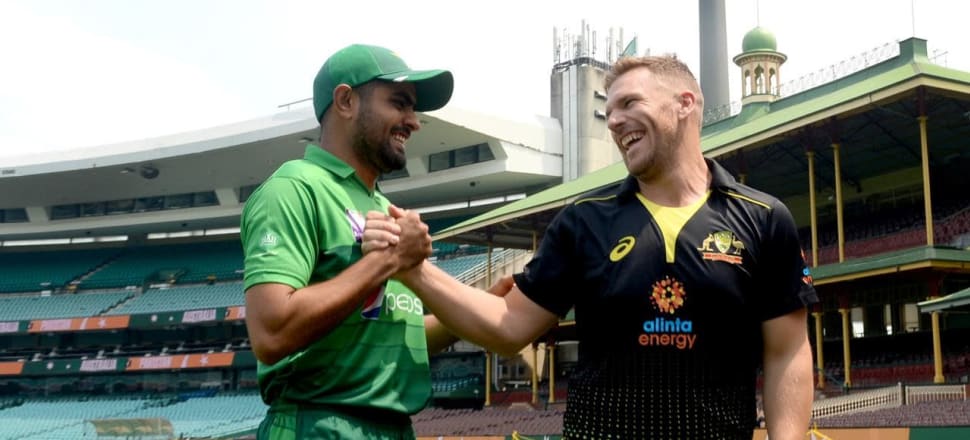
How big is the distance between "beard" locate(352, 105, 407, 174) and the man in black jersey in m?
0.30

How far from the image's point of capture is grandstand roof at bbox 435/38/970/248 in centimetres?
1916

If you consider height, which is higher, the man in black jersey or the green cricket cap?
the green cricket cap

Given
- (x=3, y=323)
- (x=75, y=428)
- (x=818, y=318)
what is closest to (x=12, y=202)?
(x=3, y=323)

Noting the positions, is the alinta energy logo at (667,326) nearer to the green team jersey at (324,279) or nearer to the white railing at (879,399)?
the green team jersey at (324,279)

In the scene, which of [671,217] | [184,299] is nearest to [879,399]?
[671,217]

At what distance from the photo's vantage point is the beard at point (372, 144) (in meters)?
3.36

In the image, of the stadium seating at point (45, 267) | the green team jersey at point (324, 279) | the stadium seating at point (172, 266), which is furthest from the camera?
the stadium seating at point (45, 267)

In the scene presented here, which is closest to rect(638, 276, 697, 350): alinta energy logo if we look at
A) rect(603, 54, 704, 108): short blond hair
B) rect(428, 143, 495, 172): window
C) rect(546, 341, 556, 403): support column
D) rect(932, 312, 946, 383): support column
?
rect(603, 54, 704, 108): short blond hair

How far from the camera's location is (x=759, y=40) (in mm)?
32500

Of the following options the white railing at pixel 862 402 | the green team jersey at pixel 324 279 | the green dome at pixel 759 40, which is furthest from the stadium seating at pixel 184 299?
the green team jersey at pixel 324 279

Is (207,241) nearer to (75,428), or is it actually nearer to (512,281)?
(75,428)

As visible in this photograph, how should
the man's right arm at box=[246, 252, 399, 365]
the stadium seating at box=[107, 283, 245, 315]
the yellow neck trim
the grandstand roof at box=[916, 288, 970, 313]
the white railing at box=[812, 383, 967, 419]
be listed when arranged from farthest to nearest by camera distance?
the stadium seating at box=[107, 283, 245, 315]
the white railing at box=[812, 383, 967, 419]
the grandstand roof at box=[916, 288, 970, 313]
the yellow neck trim
the man's right arm at box=[246, 252, 399, 365]

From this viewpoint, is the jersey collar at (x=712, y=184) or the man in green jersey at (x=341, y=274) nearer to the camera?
the man in green jersey at (x=341, y=274)

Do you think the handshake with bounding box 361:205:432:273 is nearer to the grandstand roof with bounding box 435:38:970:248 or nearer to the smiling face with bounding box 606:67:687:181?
the smiling face with bounding box 606:67:687:181
